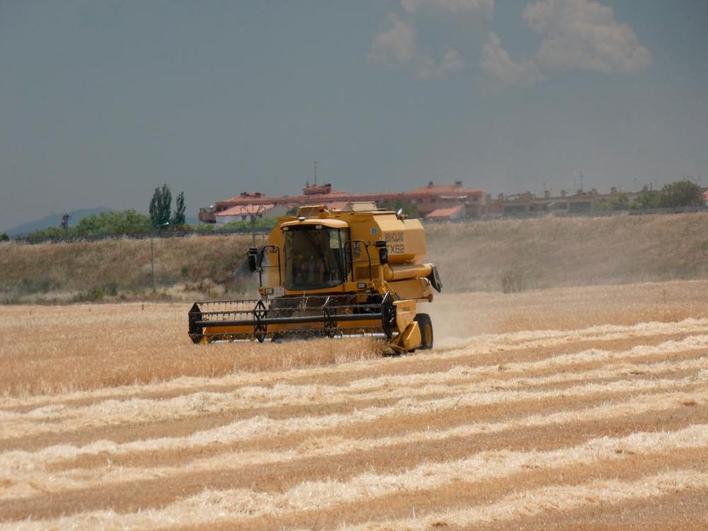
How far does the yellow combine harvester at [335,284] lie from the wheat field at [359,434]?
2.11 feet

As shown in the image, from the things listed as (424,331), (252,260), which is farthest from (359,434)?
(252,260)

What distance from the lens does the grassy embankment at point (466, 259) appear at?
73.2m

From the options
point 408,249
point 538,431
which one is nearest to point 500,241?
point 408,249

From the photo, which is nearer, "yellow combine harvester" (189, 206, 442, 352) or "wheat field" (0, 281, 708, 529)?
"wheat field" (0, 281, 708, 529)

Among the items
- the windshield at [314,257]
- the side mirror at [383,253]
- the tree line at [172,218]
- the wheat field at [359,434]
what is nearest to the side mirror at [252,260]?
the windshield at [314,257]

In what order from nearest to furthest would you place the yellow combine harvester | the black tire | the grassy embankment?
the yellow combine harvester
the black tire
the grassy embankment

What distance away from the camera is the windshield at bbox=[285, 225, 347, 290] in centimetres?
2609

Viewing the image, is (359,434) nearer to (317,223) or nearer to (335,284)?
(335,284)

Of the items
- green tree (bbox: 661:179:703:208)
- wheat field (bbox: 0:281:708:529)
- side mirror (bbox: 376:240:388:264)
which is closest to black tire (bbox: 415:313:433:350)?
wheat field (bbox: 0:281:708:529)

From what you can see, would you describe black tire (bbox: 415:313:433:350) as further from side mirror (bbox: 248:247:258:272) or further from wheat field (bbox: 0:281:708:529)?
side mirror (bbox: 248:247:258:272)

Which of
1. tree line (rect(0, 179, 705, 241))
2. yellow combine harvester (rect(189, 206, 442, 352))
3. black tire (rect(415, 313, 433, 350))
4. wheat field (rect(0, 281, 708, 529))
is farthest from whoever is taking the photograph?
tree line (rect(0, 179, 705, 241))

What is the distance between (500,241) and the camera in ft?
281

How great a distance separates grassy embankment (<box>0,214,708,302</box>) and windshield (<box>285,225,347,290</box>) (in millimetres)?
40580

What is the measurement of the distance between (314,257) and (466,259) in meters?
55.7
